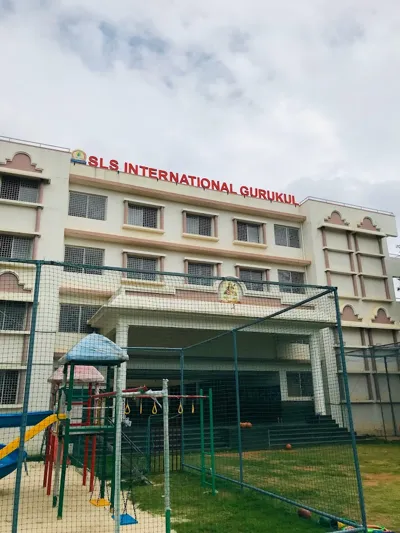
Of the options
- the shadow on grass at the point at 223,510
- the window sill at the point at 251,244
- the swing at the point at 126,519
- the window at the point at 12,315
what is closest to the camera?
the shadow on grass at the point at 223,510

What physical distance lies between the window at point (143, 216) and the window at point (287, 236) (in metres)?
6.03

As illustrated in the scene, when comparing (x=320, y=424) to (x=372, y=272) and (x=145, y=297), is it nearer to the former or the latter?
(x=145, y=297)

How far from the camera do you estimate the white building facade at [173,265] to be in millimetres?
14844

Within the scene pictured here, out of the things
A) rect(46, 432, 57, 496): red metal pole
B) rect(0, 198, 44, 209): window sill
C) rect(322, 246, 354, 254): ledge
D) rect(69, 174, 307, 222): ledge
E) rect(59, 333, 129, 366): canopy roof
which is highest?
rect(69, 174, 307, 222): ledge

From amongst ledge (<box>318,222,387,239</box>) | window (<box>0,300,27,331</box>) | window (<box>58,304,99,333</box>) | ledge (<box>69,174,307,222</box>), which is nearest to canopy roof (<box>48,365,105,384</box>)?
window (<box>0,300,27,331</box>)

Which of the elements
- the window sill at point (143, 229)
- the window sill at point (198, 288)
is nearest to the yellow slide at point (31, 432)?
the window sill at point (198, 288)

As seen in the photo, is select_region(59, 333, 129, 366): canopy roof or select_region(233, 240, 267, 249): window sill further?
select_region(233, 240, 267, 249): window sill

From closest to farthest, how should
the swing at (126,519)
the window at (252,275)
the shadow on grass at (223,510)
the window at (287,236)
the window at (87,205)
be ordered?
the shadow on grass at (223,510) < the swing at (126,519) < the window at (87,205) < the window at (252,275) < the window at (287,236)

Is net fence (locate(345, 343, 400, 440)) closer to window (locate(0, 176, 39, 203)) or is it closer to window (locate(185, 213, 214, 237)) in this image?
window (locate(185, 213, 214, 237))

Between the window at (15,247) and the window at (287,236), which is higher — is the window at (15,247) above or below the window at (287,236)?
below

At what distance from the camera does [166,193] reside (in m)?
19.2

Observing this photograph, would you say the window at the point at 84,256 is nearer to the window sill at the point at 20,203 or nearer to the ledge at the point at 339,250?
the window sill at the point at 20,203

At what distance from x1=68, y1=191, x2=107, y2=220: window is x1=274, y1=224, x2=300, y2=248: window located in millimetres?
8323

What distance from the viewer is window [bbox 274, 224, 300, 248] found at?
2146 cm
